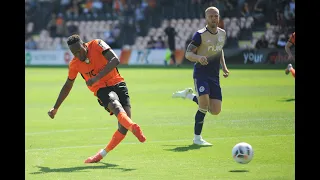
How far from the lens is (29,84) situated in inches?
1208

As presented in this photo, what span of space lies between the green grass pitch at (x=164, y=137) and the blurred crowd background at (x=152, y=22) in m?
13.8

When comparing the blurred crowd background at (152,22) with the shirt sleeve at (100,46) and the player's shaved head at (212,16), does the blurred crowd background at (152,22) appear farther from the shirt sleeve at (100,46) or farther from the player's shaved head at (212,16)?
the shirt sleeve at (100,46)

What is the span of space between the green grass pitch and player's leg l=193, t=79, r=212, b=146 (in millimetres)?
243

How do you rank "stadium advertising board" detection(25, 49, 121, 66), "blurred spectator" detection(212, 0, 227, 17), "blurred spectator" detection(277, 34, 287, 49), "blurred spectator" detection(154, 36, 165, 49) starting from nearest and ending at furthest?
"blurred spectator" detection(277, 34, 287, 49) → "blurred spectator" detection(154, 36, 165, 49) → "blurred spectator" detection(212, 0, 227, 17) → "stadium advertising board" detection(25, 49, 121, 66)

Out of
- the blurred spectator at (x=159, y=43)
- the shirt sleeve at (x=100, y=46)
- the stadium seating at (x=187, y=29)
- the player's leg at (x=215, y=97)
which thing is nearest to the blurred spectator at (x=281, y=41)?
the stadium seating at (x=187, y=29)

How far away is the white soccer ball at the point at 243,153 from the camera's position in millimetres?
10695

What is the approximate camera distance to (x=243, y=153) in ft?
35.1

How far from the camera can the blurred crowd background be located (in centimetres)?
4091

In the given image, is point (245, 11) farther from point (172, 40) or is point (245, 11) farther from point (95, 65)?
point (95, 65)

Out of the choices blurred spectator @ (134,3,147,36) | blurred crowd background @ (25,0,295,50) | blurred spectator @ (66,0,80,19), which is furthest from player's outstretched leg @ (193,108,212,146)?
blurred spectator @ (66,0,80,19)

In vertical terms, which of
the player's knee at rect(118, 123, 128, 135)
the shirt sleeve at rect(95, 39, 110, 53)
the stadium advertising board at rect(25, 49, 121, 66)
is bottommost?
the stadium advertising board at rect(25, 49, 121, 66)

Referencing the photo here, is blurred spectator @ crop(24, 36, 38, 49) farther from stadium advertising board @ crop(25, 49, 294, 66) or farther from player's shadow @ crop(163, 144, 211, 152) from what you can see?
Answer: player's shadow @ crop(163, 144, 211, 152)

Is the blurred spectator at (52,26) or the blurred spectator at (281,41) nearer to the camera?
the blurred spectator at (281,41)

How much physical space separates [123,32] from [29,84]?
55.0 ft
